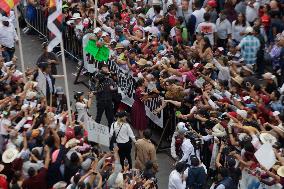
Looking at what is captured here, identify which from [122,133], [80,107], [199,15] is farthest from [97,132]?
[199,15]

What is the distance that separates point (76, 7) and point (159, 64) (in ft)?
16.8

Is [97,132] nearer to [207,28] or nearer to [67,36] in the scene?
[207,28]

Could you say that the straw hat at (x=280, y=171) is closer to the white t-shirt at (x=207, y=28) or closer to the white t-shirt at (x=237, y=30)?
the white t-shirt at (x=237, y=30)

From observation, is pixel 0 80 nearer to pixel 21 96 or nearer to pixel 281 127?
pixel 21 96

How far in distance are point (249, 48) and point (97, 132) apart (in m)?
5.34

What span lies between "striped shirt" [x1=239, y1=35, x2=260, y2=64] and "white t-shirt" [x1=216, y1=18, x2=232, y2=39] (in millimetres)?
1476

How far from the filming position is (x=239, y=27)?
19.8 metres

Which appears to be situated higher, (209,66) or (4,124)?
(209,66)

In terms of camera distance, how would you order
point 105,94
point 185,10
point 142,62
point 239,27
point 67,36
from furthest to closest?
point 67,36
point 185,10
point 239,27
point 142,62
point 105,94

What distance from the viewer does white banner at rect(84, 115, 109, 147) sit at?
48.9ft

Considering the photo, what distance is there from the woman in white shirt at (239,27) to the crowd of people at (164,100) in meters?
0.03

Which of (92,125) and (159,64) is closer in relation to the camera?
(92,125)

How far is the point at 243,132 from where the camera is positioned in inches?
565

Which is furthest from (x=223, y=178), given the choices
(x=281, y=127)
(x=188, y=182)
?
(x=281, y=127)
